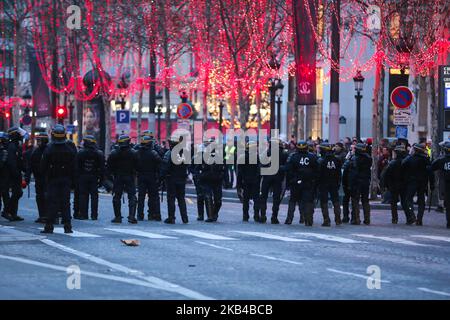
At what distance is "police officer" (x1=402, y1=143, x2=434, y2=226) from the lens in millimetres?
30234

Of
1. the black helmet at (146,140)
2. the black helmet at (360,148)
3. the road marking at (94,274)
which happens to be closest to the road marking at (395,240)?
the black helmet at (360,148)

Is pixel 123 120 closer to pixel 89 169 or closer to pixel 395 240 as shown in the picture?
pixel 89 169

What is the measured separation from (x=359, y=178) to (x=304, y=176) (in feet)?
5.62

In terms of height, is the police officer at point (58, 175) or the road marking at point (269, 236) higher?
the police officer at point (58, 175)

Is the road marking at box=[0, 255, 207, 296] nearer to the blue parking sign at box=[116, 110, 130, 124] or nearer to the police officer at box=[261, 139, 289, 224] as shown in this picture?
the police officer at box=[261, 139, 289, 224]

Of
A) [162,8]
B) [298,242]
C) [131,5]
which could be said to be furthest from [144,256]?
[131,5]

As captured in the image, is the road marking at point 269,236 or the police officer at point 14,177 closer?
the road marking at point 269,236

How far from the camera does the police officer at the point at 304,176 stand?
28672 mm

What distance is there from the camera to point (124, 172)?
28734 millimetres

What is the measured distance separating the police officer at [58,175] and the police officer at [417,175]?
9.04m

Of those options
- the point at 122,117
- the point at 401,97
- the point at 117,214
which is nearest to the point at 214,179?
the point at 117,214

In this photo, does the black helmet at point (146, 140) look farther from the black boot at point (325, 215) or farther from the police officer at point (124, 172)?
the black boot at point (325, 215)

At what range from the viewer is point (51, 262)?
741 inches
